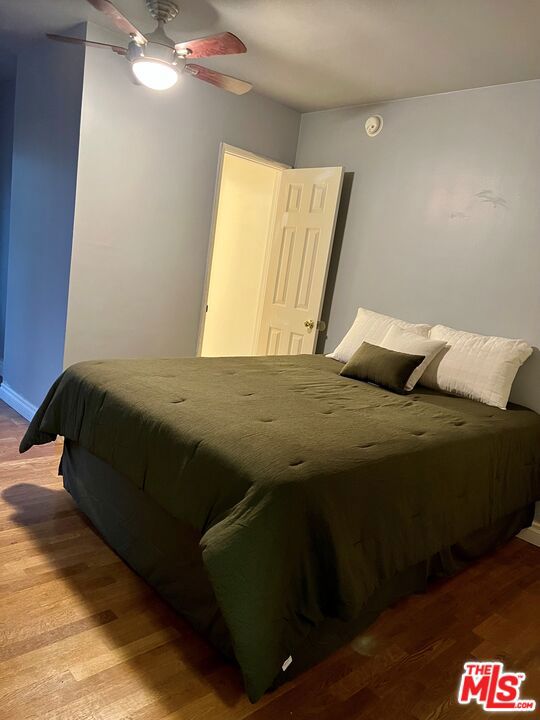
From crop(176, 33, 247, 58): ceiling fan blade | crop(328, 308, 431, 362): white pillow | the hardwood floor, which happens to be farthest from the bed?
crop(176, 33, 247, 58): ceiling fan blade

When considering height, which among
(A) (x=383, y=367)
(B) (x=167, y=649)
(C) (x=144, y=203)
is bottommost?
(B) (x=167, y=649)

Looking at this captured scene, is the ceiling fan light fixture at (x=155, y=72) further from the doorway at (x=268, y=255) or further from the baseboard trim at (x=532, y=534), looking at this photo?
the baseboard trim at (x=532, y=534)

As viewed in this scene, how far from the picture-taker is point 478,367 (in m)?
2.89

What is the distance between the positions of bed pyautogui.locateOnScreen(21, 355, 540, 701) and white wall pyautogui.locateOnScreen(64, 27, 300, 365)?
3.20 feet

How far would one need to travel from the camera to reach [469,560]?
8.25 ft

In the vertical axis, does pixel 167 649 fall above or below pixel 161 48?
below

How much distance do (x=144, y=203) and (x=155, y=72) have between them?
1.09m

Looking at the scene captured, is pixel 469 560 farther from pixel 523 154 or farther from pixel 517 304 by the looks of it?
pixel 523 154

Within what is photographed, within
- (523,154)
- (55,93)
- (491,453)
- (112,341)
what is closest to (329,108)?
(523,154)

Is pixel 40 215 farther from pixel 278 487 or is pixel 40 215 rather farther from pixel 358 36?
pixel 278 487

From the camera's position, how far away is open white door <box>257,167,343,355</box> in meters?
3.93

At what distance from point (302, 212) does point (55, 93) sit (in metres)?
1.90

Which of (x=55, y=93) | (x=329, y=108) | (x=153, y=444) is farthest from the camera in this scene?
(x=329, y=108)

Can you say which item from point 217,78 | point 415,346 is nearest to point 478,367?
point 415,346
